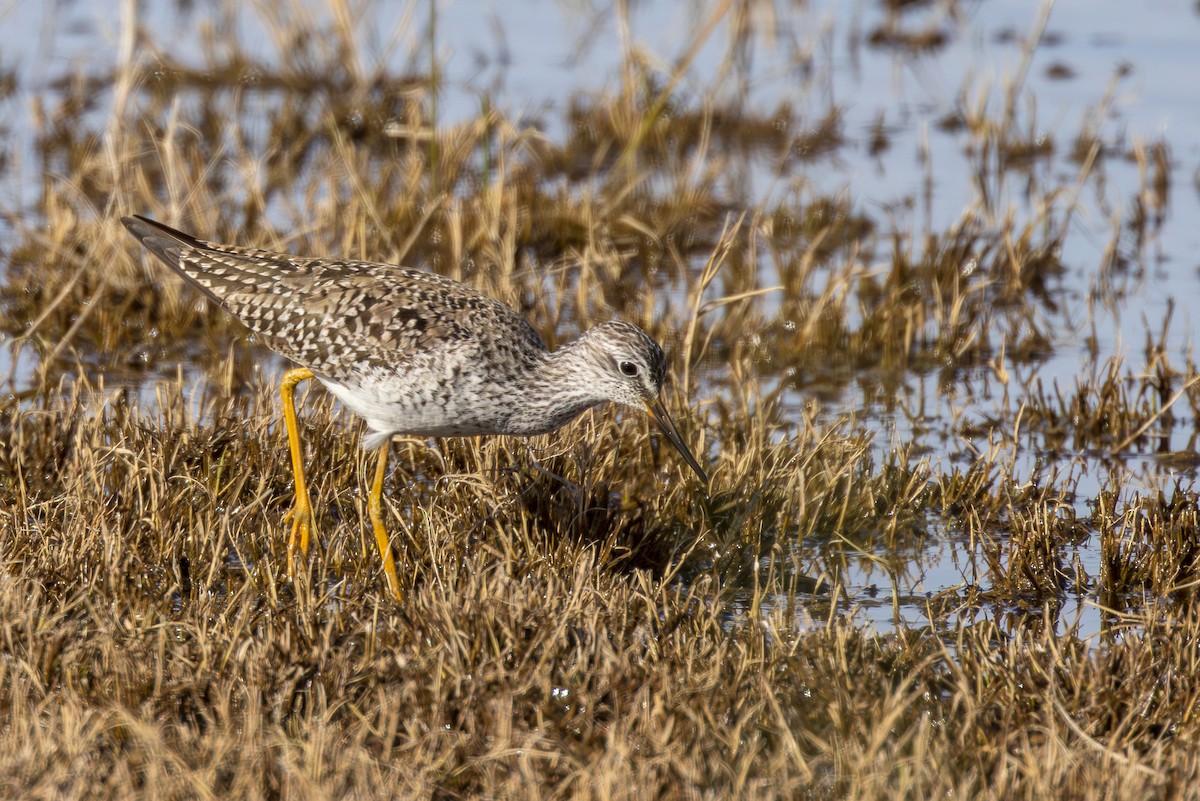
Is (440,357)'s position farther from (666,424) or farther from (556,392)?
(666,424)

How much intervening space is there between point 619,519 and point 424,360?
991 millimetres

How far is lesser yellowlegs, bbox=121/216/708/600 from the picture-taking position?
5688 mm

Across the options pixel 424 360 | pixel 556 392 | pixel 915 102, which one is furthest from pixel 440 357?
pixel 915 102

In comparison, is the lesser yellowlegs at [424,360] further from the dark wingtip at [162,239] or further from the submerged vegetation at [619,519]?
the dark wingtip at [162,239]

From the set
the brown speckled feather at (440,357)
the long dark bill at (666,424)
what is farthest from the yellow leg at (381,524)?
the long dark bill at (666,424)

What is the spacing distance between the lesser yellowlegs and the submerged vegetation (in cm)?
36

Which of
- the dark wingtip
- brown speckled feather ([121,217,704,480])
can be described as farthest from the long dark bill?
the dark wingtip

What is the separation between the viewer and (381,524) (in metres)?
5.84

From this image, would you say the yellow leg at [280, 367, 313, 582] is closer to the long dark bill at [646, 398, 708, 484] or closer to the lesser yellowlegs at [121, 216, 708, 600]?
the lesser yellowlegs at [121, 216, 708, 600]

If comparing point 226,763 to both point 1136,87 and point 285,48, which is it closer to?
point 285,48

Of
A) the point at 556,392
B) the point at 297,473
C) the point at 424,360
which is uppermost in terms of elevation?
the point at 424,360

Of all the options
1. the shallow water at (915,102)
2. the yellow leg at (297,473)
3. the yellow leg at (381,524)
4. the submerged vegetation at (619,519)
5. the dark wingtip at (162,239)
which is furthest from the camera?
the shallow water at (915,102)

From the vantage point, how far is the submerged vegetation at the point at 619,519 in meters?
4.45

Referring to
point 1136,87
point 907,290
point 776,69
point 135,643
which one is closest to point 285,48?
point 776,69
